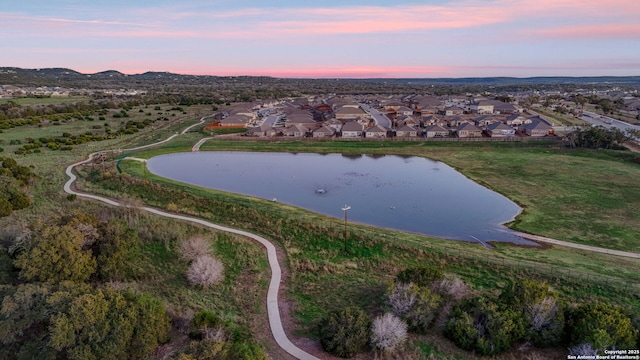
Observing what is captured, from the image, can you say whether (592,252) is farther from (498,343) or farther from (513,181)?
(513,181)

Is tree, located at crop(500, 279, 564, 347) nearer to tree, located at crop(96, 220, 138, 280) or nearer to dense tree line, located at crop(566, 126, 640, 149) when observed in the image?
tree, located at crop(96, 220, 138, 280)

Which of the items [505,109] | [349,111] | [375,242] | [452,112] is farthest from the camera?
[505,109]

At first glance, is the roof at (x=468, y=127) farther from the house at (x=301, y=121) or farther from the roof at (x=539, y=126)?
the house at (x=301, y=121)

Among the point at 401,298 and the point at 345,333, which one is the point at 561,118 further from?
the point at 345,333

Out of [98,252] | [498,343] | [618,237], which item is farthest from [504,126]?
[98,252]

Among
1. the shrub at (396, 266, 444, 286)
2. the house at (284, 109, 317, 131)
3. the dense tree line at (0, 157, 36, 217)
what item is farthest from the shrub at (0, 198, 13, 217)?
the house at (284, 109, 317, 131)

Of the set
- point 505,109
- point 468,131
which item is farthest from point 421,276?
point 505,109
